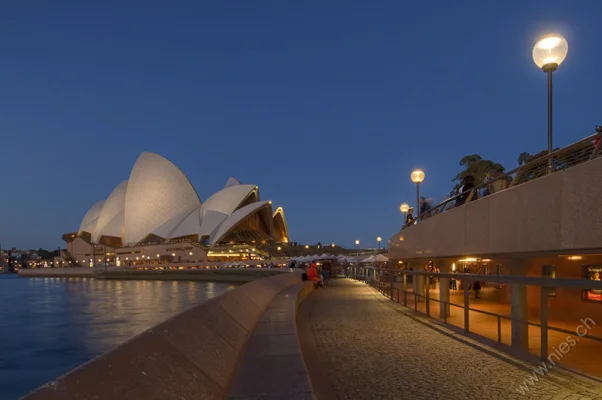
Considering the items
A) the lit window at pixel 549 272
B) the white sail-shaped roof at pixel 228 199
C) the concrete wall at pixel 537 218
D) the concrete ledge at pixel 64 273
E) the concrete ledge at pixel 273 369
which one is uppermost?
the white sail-shaped roof at pixel 228 199

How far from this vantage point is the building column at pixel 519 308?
658cm

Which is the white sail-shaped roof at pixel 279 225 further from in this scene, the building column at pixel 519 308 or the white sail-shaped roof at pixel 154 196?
the building column at pixel 519 308

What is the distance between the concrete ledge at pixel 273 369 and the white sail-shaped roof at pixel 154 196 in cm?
6988

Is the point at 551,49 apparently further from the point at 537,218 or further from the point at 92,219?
the point at 92,219

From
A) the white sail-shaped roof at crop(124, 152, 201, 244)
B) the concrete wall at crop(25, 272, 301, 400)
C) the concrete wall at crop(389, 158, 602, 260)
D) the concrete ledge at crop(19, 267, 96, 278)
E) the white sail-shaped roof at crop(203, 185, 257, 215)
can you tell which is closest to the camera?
the concrete wall at crop(25, 272, 301, 400)

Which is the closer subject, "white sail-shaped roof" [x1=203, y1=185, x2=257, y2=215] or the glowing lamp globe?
the glowing lamp globe

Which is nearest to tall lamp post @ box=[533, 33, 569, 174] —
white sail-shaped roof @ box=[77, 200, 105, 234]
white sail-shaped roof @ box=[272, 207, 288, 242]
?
white sail-shaped roof @ box=[272, 207, 288, 242]

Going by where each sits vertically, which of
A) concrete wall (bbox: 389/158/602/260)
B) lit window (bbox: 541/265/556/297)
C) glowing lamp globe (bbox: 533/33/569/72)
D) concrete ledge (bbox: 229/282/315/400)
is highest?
glowing lamp globe (bbox: 533/33/569/72)

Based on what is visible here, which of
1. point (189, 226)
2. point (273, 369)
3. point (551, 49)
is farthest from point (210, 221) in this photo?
point (273, 369)

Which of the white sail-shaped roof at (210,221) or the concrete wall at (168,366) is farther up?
the white sail-shaped roof at (210,221)

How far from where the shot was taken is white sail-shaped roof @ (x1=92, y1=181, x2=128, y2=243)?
85.6 metres

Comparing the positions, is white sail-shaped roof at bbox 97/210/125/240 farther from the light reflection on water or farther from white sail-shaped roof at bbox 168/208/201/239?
the light reflection on water

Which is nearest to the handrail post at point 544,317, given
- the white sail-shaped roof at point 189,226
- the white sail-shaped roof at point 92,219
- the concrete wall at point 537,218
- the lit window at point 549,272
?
the concrete wall at point 537,218

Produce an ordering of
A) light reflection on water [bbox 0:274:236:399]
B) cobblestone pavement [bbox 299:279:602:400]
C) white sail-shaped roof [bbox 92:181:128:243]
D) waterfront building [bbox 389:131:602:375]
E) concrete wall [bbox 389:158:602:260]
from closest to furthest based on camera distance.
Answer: cobblestone pavement [bbox 299:279:602:400]
concrete wall [bbox 389:158:602:260]
waterfront building [bbox 389:131:602:375]
light reflection on water [bbox 0:274:236:399]
white sail-shaped roof [bbox 92:181:128:243]
